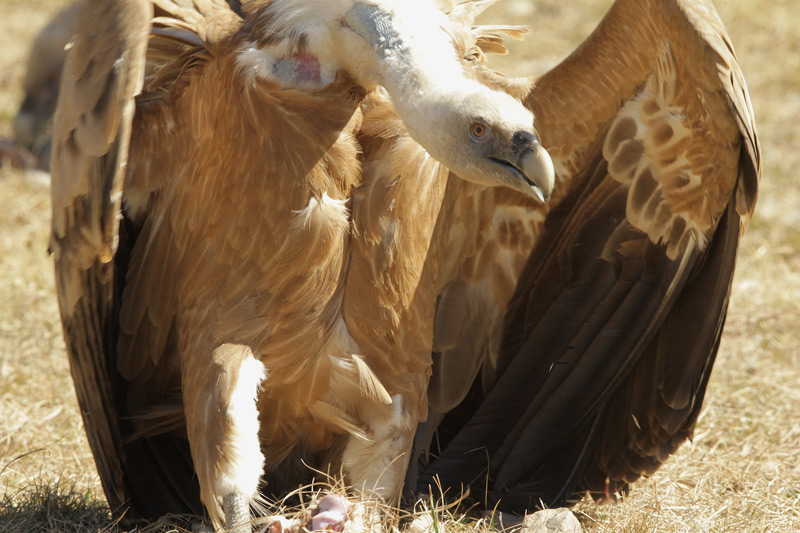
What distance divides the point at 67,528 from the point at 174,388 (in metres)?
0.64

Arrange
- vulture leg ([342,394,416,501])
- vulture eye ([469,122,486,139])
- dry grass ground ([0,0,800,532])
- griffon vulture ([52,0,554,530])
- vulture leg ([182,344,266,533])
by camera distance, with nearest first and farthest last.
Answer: vulture eye ([469,122,486,139])
griffon vulture ([52,0,554,530])
vulture leg ([182,344,266,533])
vulture leg ([342,394,416,501])
dry grass ground ([0,0,800,532])

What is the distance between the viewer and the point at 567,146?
4027mm

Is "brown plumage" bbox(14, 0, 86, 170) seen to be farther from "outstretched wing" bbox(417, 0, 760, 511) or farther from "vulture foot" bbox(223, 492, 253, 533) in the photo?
"vulture foot" bbox(223, 492, 253, 533)

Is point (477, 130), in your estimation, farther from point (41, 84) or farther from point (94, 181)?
point (41, 84)

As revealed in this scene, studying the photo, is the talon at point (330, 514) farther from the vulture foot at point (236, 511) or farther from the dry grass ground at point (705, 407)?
the dry grass ground at point (705, 407)

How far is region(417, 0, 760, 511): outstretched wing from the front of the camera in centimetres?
363

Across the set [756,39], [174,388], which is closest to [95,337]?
[174,388]

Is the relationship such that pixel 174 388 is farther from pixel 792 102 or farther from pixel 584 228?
pixel 792 102

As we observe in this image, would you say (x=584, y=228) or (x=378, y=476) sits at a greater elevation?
(x=584, y=228)

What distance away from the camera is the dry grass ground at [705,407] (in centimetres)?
398

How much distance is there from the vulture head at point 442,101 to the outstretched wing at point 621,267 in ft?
2.55

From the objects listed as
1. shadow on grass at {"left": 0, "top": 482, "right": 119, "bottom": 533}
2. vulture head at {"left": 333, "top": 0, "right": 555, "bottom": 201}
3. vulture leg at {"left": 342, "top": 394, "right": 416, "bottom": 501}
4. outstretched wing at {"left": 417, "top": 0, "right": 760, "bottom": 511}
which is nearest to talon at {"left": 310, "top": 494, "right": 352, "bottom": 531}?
vulture leg at {"left": 342, "top": 394, "right": 416, "bottom": 501}

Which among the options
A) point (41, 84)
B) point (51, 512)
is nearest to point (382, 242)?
point (51, 512)

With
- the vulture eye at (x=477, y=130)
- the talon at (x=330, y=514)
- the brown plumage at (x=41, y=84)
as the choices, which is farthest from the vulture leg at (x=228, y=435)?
the brown plumage at (x=41, y=84)
